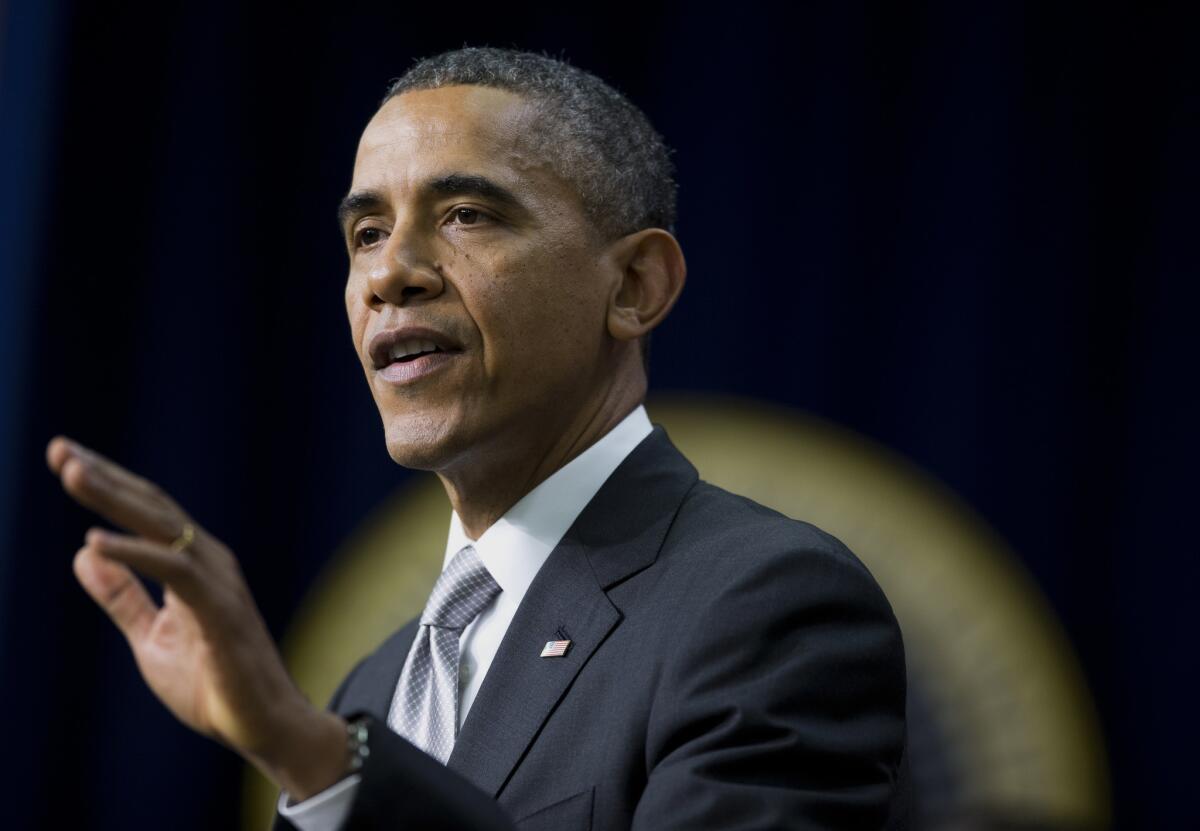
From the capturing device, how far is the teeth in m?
2.04

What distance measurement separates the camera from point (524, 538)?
204cm

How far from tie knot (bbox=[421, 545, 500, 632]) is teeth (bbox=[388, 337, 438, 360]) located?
0.96ft

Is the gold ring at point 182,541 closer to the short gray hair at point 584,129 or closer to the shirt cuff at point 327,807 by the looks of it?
the shirt cuff at point 327,807

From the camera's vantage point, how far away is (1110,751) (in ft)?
10.7

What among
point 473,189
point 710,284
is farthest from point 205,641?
point 710,284

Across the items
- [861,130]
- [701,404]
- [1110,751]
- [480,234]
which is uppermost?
[861,130]

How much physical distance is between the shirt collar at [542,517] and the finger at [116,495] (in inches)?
28.7

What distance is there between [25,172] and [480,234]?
2.44 metres

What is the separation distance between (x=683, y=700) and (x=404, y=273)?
30.2 inches

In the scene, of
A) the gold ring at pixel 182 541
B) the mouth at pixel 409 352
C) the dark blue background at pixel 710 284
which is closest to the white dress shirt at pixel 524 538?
the mouth at pixel 409 352

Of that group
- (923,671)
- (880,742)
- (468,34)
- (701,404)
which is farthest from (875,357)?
(880,742)

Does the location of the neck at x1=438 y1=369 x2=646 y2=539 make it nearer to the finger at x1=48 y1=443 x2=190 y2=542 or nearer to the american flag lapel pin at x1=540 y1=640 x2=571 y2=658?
the american flag lapel pin at x1=540 y1=640 x2=571 y2=658

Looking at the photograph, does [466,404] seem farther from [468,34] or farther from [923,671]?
[468,34]

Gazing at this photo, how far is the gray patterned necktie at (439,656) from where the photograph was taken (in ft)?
6.42
